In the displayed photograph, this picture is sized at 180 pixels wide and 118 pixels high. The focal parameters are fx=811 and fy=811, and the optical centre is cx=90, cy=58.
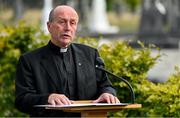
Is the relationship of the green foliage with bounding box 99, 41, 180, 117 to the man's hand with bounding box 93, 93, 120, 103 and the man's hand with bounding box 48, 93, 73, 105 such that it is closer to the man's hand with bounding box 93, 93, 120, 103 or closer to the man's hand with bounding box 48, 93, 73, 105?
the man's hand with bounding box 93, 93, 120, 103

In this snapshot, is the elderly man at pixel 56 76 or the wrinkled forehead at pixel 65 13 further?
the elderly man at pixel 56 76

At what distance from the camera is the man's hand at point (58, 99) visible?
17.0 ft

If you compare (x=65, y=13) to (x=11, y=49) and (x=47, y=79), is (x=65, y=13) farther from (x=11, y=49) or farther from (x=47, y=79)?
(x=11, y=49)

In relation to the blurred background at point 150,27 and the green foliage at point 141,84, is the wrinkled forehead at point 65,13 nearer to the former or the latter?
the green foliage at point 141,84

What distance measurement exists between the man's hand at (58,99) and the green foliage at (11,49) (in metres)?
4.84

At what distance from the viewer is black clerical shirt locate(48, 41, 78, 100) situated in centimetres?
573

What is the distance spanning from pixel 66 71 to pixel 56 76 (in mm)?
82

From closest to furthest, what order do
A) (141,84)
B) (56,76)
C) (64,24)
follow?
(64,24)
(56,76)
(141,84)

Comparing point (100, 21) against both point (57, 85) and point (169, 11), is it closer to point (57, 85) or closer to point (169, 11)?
point (169, 11)

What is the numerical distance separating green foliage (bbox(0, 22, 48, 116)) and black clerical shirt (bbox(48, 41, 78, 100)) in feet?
14.4

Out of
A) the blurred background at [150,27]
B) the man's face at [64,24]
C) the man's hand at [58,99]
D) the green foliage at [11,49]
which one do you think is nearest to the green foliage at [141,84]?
the blurred background at [150,27]

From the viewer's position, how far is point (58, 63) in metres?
5.78

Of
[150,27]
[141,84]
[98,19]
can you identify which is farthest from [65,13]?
[98,19]

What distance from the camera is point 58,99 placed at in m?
5.21
